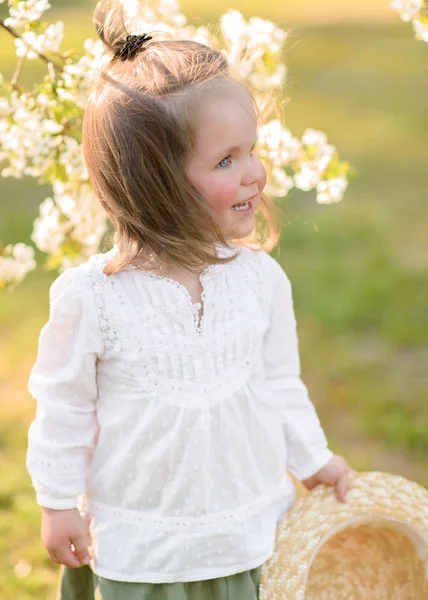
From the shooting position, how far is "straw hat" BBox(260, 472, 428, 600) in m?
2.02

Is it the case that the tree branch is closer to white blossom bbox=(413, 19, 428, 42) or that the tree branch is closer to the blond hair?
the blond hair

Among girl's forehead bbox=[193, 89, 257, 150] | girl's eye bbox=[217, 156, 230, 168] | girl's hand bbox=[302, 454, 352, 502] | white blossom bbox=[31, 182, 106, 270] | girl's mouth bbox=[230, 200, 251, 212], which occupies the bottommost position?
girl's hand bbox=[302, 454, 352, 502]

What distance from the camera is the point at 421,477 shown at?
3.26m

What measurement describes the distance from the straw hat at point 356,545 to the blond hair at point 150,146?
63 centimetres

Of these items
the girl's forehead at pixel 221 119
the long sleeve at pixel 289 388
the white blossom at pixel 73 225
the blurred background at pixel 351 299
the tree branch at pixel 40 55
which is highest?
the tree branch at pixel 40 55

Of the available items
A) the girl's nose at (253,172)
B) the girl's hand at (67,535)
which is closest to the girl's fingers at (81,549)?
the girl's hand at (67,535)

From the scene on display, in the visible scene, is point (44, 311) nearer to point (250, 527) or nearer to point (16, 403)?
point (16, 403)

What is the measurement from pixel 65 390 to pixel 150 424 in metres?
0.19

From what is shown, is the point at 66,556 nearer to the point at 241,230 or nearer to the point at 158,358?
the point at 158,358

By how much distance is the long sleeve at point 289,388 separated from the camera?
218cm

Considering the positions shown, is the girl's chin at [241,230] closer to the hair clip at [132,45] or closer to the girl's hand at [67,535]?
the hair clip at [132,45]

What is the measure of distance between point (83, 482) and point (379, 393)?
212 cm

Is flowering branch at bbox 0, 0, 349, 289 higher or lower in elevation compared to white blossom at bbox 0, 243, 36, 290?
higher

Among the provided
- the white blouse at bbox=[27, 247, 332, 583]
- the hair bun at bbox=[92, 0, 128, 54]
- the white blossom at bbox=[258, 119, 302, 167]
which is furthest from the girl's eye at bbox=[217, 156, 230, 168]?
the white blossom at bbox=[258, 119, 302, 167]
